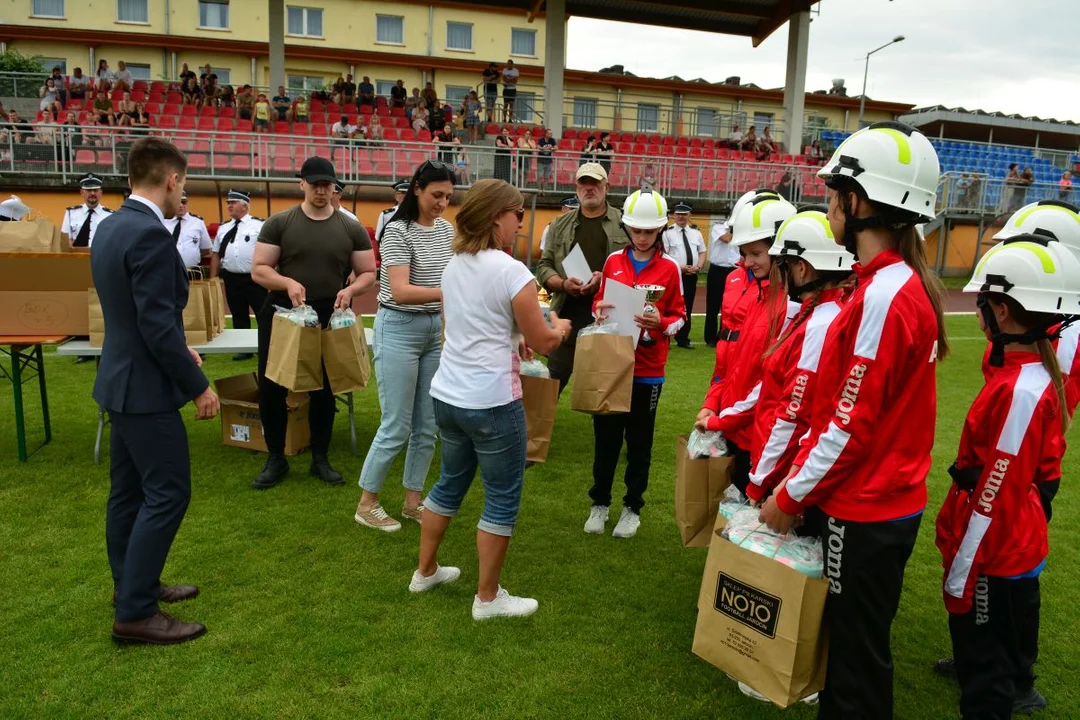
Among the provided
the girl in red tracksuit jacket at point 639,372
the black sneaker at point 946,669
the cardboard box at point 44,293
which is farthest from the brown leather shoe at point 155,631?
the black sneaker at point 946,669

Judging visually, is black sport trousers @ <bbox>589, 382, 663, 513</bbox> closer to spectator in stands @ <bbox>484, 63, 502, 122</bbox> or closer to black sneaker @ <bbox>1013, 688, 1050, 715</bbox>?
black sneaker @ <bbox>1013, 688, 1050, 715</bbox>

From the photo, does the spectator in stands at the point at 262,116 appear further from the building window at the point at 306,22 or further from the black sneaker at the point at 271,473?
the building window at the point at 306,22

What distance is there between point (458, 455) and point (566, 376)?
211 centimetres

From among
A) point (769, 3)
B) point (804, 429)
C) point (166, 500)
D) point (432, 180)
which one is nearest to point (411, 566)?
point (166, 500)

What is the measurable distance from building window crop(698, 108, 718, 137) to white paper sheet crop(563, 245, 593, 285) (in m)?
26.1

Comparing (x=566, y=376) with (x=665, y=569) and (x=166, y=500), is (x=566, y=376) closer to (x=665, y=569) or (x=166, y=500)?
(x=665, y=569)

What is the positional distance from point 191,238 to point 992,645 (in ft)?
29.2

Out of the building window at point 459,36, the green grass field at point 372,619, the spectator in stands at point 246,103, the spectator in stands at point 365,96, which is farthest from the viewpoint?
the building window at point 459,36

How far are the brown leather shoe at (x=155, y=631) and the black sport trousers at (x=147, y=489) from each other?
0.03 metres

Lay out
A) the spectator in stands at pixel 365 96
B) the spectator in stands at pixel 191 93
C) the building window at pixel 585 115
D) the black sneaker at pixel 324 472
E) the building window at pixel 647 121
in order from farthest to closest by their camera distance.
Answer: the building window at pixel 647 121, the building window at pixel 585 115, the spectator in stands at pixel 365 96, the spectator in stands at pixel 191 93, the black sneaker at pixel 324 472

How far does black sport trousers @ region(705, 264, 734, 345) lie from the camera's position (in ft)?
37.2

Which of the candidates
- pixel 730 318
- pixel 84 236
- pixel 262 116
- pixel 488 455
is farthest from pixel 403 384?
pixel 262 116

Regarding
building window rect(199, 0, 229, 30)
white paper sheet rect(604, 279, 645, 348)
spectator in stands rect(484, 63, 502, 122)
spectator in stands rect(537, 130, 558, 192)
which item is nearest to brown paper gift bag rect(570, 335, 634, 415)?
white paper sheet rect(604, 279, 645, 348)

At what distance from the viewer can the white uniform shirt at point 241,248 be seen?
9.02m
